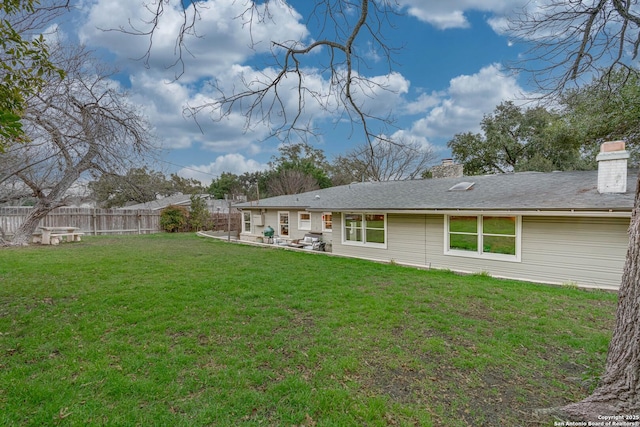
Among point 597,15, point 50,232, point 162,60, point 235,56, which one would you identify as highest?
point 597,15

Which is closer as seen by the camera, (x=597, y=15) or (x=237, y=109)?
(x=237, y=109)

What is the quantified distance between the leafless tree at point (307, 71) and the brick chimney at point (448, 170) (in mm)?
11349

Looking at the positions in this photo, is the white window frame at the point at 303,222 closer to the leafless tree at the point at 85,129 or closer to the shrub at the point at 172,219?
the leafless tree at the point at 85,129

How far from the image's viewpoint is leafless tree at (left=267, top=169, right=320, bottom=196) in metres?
29.3

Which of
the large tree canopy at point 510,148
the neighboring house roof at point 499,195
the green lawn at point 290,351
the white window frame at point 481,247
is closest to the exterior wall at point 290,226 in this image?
the neighboring house roof at point 499,195

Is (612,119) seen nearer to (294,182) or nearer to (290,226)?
(290,226)

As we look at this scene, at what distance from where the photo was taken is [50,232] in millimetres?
12797

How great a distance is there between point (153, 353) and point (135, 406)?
0.97 m

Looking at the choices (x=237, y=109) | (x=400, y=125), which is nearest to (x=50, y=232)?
(x=237, y=109)

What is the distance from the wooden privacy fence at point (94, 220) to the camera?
14.6 meters

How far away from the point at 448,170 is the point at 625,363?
12377mm

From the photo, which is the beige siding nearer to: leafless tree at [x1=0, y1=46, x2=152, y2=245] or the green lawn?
the green lawn

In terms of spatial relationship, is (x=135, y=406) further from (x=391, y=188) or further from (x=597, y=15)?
(x=391, y=188)

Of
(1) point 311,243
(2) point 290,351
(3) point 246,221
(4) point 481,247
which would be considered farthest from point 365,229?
(3) point 246,221
